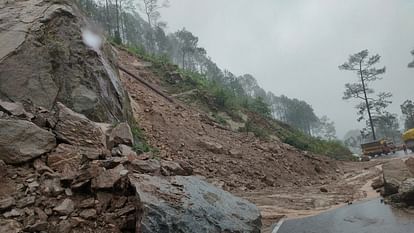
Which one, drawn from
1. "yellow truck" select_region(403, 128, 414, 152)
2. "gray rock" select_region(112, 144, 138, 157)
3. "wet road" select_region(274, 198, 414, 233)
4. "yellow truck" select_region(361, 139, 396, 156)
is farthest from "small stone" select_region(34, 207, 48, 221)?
"yellow truck" select_region(361, 139, 396, 156)

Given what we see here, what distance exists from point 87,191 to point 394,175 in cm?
912

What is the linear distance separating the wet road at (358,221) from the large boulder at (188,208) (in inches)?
85.3

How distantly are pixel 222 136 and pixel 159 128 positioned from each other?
3688 mm

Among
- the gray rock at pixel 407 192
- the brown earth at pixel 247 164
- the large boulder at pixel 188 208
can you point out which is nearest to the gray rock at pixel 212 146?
the brown earth at pixel 247 164

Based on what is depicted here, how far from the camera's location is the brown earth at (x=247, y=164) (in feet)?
37.5

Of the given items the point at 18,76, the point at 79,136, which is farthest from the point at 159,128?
the point at 79,136

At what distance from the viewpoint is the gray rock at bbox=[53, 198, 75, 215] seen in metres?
4.97

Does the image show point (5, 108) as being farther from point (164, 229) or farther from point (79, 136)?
point (164, 229)

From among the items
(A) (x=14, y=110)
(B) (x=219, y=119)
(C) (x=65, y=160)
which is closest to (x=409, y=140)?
(B) (x=219, y=119)

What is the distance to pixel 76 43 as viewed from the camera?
411 inches

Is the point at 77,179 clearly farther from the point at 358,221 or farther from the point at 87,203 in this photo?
the point at 358,221

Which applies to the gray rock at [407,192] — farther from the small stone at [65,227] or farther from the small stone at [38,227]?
the small stone at [38,227]

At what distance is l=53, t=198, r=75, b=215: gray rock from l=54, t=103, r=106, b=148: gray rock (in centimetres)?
160

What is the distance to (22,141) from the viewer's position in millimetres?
5801
